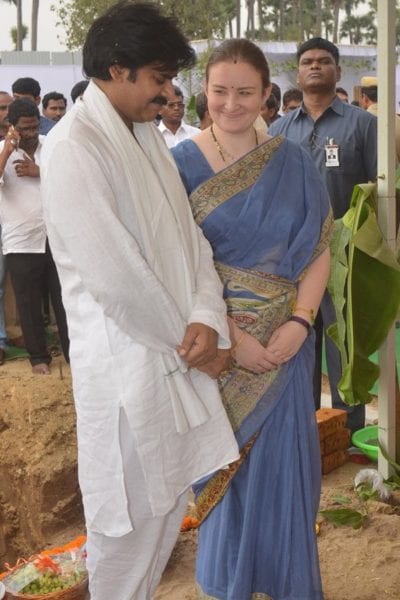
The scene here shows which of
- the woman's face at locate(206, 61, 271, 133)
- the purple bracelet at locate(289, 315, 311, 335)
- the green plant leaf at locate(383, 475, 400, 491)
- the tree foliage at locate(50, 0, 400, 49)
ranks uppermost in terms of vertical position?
the tree foliage at locate(50, 0, 400, 49)

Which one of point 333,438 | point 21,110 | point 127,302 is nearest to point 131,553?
point 127,302

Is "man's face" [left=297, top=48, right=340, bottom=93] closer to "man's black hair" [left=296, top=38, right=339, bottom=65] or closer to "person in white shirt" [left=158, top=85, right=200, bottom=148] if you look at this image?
"man's black hair" [left=296, top=38, right=339, bottom=65]

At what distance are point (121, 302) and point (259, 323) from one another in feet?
2.40

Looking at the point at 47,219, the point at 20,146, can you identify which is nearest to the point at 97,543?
the point at 47,219

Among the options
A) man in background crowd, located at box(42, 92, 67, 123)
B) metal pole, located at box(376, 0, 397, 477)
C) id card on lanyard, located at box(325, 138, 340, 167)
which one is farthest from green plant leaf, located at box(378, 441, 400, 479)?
man in background crowd, located at box(42, 92, 67, 123)

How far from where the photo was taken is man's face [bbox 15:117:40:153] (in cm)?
646

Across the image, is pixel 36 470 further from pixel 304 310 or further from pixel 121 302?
pixel 121 302

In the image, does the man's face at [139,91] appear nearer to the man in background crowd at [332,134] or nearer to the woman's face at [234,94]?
the woman's face at [234,94]

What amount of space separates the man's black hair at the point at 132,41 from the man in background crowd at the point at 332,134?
8.26 feet

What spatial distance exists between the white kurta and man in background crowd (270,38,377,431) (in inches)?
97.4

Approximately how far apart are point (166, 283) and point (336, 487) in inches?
88.5

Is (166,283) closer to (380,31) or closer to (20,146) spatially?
(380,31)

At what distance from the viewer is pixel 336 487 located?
4.12 meters

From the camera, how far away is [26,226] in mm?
6535
